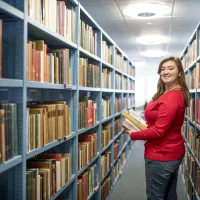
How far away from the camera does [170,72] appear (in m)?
2.40

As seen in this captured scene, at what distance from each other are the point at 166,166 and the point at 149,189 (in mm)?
248

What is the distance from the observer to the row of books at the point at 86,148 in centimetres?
278

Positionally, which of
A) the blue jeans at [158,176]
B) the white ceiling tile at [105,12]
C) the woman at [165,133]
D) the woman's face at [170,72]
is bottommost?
the blue jeans at [158,176]

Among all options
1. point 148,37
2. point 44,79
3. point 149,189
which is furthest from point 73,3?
point 148,37

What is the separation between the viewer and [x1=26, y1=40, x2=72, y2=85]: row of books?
1.71 metres

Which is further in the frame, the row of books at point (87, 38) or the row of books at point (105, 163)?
the row of books at point (105, 163)

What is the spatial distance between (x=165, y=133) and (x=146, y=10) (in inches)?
107

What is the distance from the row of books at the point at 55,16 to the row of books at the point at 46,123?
0.54 m

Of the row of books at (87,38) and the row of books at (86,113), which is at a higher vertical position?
the row of books at (87,38)

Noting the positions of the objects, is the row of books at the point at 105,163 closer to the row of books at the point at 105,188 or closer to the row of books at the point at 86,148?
the row of books at the point at 105,188

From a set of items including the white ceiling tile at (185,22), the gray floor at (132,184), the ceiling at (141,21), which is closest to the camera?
the gray floor at (132,184)

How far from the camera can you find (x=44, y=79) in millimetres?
1930

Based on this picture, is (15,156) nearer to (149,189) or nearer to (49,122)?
(49,122)

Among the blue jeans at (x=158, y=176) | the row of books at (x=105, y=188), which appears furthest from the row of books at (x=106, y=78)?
the blue jeans at (x=158, y=176)
